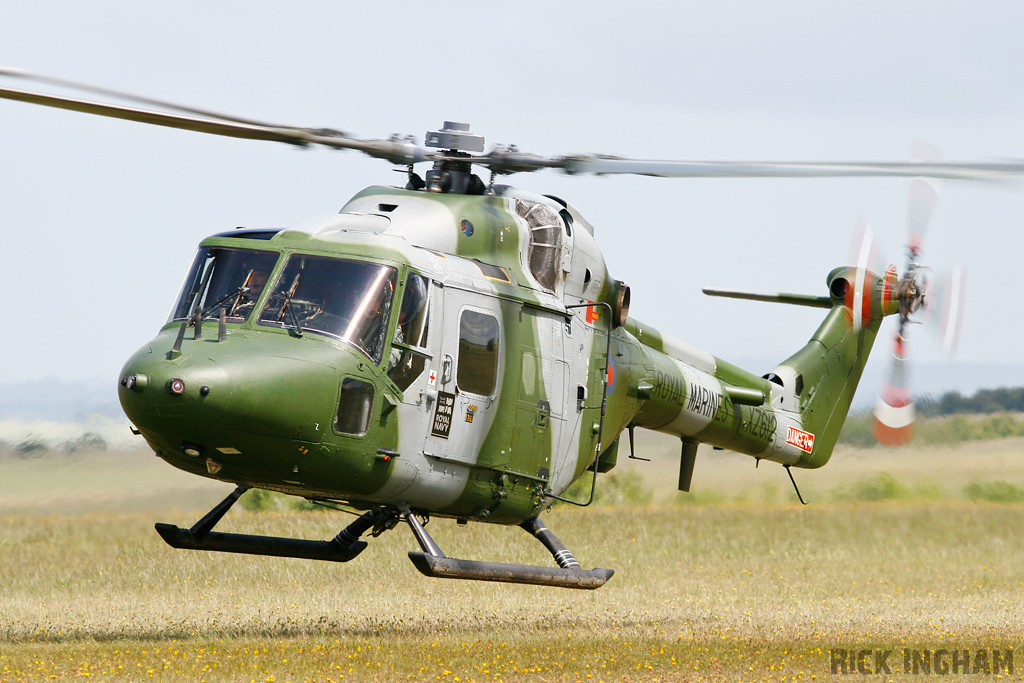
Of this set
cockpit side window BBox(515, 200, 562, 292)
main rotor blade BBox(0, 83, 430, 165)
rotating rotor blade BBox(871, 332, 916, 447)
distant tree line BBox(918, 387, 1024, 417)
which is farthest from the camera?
distant tree line BBox(918, 387, 1024, 417)

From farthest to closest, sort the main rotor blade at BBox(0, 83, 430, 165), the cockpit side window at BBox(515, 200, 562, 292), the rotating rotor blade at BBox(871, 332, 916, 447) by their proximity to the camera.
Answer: the rotating rotor blade at BBox(871, 332, 916, 447) < the cockpit side window at BBox(515, 200, 562, 292) < the main rotor blade at BBox(0, 83, 430, 165)

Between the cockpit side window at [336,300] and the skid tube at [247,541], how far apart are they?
1.88 m

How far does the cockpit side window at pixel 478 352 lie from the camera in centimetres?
1084

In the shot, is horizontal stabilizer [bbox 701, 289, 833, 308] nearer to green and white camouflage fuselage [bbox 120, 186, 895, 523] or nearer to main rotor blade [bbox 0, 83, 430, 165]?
green and white camouflage fuselage [bbox 120, 186, 895, 523]

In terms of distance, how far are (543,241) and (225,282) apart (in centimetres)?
336

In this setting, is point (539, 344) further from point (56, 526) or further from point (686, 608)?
point (56, 526)

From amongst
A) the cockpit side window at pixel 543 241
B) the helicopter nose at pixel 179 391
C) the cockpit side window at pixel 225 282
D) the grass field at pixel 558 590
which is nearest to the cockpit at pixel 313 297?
the cockpit side window at pixel 225 282

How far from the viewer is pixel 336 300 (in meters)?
10.0

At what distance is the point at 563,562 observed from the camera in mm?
12383

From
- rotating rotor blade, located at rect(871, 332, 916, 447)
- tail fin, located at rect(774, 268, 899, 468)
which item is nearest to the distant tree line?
tail fin, located at rect(774, 268, 899, 468)

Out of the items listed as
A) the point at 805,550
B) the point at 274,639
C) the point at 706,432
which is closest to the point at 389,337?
the point at 274,639

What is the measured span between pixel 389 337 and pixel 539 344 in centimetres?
204

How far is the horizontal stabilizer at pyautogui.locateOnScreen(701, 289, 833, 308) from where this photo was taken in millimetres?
16172

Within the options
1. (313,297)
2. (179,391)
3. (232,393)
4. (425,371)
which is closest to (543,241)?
(425,371)
